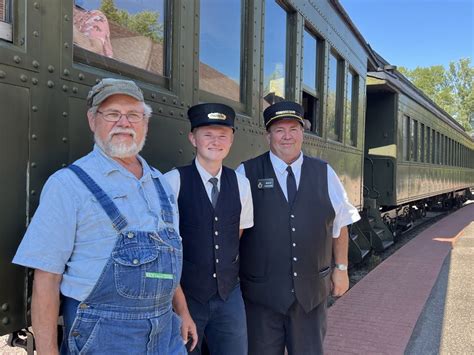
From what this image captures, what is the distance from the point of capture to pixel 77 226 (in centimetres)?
138

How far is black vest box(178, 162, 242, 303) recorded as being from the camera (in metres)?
1.93

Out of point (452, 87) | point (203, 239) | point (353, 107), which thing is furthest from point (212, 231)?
point (452, 87)

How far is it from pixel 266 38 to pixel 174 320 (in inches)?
84.1

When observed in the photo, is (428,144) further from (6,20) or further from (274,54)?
(6,20)

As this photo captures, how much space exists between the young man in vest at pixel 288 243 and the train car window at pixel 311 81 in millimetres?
1626

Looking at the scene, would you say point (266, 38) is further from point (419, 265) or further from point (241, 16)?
point (419, 265)

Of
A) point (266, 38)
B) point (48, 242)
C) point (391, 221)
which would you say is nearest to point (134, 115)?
point (48, 242)

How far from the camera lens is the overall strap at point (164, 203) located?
1.57 m

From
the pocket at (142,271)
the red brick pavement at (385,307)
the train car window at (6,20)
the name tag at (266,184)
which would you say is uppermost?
the train car window at (6,20)

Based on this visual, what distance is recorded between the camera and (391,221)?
29.8 feet

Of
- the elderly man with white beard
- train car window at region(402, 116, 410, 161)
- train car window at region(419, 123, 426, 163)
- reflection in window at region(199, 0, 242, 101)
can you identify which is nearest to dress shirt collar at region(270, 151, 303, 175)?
reflection in window at region(199, 0, 242, 101)

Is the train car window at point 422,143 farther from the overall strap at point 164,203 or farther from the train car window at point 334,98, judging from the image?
the overall strap at point 164,203

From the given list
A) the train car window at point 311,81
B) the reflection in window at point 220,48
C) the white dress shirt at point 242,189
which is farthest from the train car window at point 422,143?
the white dress shirt at point 242,189

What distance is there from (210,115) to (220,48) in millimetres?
775
